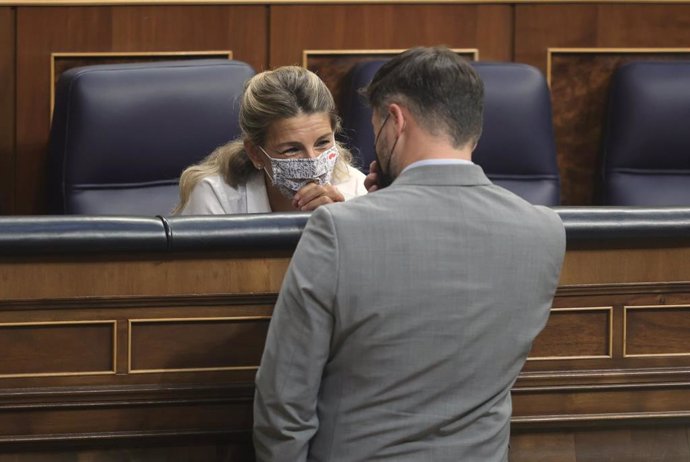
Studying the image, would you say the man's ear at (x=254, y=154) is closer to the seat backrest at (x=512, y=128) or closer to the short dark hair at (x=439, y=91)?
the seat backrest at (x=512, y=128)

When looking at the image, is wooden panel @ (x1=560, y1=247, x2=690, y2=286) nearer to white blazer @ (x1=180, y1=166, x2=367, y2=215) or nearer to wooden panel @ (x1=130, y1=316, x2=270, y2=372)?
wooden panel @ (x1=130, y1=316, x2=270, y2=372)

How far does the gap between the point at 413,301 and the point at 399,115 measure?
0.62 feet

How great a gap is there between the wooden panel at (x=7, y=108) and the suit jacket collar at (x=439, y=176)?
1.47 metres

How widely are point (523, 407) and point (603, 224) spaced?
0.26 meters

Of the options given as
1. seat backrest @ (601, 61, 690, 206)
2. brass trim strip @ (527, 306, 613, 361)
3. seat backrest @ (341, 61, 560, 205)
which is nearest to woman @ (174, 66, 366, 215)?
seat backrest @ (341, 61, 560, 205)

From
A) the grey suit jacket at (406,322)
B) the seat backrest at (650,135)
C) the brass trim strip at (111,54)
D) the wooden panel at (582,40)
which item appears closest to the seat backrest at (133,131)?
the brass trim strip at (111,54)

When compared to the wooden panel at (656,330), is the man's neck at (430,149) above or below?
above

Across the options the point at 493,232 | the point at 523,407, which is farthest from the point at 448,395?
the point at 523,407

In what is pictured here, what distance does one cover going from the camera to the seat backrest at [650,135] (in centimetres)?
250

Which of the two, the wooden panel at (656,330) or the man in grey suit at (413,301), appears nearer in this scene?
the man in grey suit at (413,301)

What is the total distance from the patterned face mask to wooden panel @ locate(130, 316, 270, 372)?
49 cm

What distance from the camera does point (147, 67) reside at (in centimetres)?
226

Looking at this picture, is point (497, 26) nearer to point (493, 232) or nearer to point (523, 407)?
point (523, 407)

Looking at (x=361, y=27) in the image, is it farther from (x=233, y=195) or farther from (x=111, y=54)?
(x=233, y=195)
